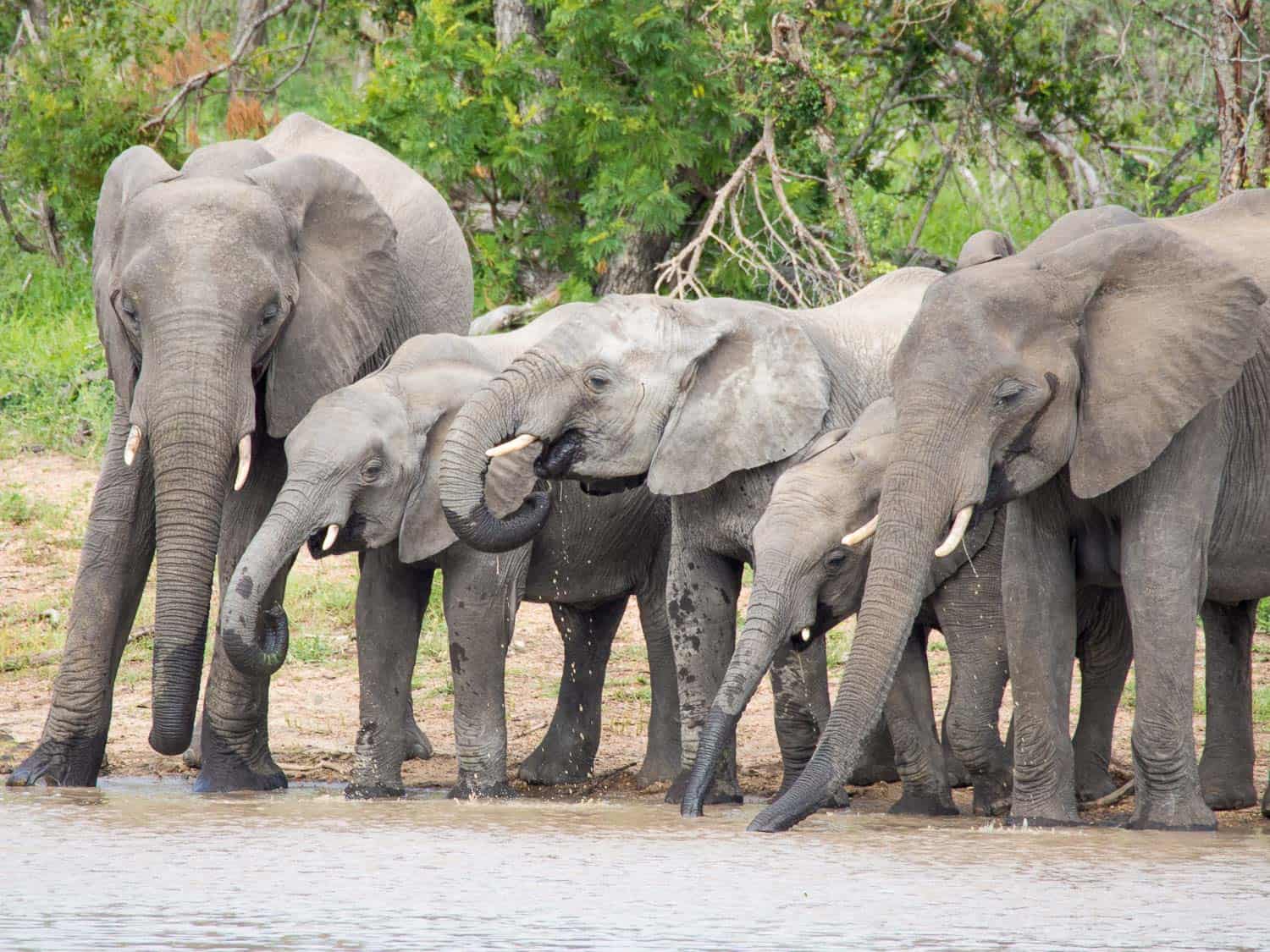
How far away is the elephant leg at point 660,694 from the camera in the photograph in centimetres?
800

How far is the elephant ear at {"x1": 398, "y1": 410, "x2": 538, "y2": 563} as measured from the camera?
738 centimetres

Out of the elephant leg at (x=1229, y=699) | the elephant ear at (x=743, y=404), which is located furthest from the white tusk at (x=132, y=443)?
the elephant leg at (x=1229, y=699)

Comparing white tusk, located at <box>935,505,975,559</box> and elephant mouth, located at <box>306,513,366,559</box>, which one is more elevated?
elephant mouth, located at <box>306,513,366,559</box>

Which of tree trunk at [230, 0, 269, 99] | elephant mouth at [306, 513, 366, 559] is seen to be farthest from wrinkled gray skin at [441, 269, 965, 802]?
tree trunk at [230, 0, 269, 99]

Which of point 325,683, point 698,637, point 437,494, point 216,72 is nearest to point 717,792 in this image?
point 698,637

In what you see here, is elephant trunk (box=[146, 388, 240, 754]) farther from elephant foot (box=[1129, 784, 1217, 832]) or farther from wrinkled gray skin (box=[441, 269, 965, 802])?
elephant foot (box=[1129, 784, 1217, 832])

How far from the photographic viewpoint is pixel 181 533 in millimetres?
7133

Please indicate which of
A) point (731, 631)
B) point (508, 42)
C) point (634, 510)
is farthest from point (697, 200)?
point (731, 631)

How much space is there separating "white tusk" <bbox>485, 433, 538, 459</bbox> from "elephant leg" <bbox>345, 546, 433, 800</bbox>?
0.65 metres

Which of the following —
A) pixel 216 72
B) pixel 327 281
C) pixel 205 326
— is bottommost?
pixel 205 326

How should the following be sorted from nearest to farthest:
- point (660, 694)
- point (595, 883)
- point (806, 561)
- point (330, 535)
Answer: point (595, 883)
point (806, 561)
point (330, 535)
point (660, 694)

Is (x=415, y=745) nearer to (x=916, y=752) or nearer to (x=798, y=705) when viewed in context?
(x=798, y=705)

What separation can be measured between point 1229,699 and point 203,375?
3.44 meters

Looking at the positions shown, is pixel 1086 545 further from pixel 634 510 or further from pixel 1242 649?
pixel 634 510
